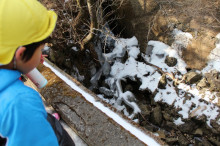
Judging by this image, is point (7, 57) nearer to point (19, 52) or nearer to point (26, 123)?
point (19, 52)

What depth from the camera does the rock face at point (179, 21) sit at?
369 centimetres

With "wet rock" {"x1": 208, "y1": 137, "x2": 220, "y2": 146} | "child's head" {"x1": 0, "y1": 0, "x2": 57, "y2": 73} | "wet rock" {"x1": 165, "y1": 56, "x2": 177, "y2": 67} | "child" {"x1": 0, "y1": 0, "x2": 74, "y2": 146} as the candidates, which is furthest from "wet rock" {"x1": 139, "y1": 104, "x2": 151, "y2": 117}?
"child's head" {"x1": 0, "y1": 0, "x2": 57, "y2": 73}

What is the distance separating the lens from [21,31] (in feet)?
2.83

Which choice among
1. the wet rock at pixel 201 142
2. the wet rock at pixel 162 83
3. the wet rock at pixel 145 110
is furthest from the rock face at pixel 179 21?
the wet rock at pixel 201 142

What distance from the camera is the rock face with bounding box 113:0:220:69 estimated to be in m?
3.69

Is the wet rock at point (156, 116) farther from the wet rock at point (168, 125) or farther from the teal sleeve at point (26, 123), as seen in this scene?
the teal sleeve at point (26, 123)

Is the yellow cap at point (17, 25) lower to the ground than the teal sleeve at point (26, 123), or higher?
higher

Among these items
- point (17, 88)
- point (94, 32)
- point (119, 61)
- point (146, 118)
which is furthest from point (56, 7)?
point (17, 88)

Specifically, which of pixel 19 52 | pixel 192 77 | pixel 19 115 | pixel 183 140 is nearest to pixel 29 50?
pixel 19 52

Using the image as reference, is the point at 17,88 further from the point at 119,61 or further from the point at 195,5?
the point at 195,5

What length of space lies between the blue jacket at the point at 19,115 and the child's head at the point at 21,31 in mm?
91

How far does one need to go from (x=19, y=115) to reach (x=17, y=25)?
446 millimetres

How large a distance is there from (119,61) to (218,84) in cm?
224

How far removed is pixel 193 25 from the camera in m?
3.84
